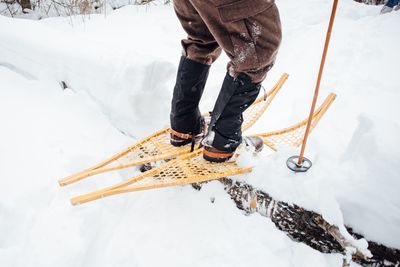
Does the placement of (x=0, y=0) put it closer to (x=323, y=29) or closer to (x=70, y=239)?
(x=323, y=29)

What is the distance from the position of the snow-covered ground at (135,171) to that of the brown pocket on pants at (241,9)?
33.0 inches

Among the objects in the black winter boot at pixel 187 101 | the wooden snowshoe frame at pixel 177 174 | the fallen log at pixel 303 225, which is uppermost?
the black winter boot at pixel 187 101

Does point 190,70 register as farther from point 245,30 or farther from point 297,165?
point 297,165

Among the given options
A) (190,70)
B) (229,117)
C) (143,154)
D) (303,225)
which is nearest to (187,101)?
(190,70)

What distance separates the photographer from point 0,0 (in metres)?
6.55

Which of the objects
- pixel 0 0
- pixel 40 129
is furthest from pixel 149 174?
pixel 0 0

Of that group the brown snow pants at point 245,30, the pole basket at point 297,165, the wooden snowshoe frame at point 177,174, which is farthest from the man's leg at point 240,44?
the pole basket at point 297,165

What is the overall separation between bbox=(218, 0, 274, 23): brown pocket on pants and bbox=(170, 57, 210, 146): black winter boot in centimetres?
52

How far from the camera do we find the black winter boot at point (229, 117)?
1.56 m

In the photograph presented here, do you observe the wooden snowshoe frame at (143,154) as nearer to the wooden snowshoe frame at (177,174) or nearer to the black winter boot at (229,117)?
the wooden snowshoe frame at (177,174)

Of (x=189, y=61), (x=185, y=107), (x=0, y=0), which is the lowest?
(x=0, y=0)

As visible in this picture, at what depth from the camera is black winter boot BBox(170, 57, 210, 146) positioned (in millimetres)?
1836

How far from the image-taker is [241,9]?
1307 millimetres

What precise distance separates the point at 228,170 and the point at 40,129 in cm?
136
